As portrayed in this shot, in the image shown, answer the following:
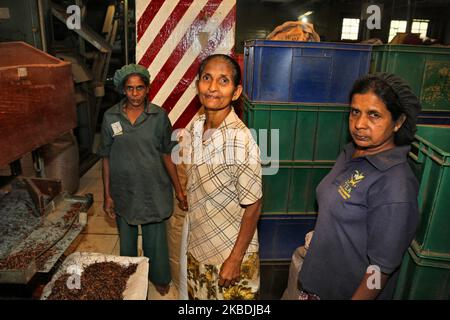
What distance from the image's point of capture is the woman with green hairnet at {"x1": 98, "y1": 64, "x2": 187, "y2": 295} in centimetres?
238

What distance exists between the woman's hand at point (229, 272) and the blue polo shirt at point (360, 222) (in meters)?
0.36

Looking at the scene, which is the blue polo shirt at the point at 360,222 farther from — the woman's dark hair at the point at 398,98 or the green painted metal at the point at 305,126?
the green painted metal at the point at 305,126

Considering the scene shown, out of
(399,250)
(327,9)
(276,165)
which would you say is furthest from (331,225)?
(327,9)

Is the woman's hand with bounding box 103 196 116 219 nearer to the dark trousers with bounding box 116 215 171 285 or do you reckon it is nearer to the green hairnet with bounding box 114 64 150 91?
the dark trousers with bounding box 116 215 171 285

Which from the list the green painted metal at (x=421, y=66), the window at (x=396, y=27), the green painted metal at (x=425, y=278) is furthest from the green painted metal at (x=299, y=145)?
the window at (x=396, y=27)

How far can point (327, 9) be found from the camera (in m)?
14.2

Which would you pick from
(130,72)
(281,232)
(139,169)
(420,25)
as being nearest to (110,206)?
(139,169)

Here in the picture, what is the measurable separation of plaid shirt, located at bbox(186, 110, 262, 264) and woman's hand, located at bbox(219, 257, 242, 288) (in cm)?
7

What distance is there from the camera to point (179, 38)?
2.36m

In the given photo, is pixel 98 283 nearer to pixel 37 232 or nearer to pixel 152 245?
pixel 37 232

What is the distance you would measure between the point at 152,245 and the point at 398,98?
213 cm

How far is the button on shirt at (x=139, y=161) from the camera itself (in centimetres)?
239

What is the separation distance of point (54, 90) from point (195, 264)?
1.19 meters

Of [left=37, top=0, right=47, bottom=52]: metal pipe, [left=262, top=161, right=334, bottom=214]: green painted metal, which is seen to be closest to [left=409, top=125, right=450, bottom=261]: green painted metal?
[left=262, top=161, right=334, bottom=214]: green painted metal
